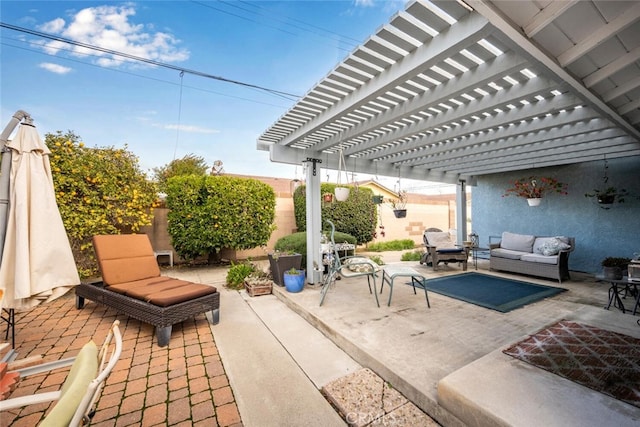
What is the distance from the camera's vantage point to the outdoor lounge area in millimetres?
1735

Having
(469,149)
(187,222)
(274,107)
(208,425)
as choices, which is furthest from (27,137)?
(274,107)

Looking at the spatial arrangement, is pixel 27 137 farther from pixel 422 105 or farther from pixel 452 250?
pixel 452 250

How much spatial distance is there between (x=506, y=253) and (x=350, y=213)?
4.88m

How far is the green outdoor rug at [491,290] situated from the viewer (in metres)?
4.14

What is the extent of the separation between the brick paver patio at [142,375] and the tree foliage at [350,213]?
585 cm

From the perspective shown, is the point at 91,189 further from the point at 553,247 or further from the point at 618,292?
the point at 553,247

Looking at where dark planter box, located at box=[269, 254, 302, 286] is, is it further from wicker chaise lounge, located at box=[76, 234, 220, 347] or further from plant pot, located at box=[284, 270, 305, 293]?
wicker chaise lounge, located at box=[76, 234, 220, 347]

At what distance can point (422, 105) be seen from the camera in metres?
3.18

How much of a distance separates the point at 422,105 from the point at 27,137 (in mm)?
3928

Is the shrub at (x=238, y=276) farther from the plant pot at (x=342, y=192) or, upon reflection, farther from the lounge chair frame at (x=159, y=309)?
the plant pot at (x=342, y=192)

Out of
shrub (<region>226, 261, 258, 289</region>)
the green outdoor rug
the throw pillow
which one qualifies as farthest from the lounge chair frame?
the throw pillow

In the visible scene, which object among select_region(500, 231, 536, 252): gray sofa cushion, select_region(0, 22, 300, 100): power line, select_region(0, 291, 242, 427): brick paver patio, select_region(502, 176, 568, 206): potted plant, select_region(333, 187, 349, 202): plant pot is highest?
select_region(0, 22, 300, 100): power line

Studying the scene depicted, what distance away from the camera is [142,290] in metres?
3.38

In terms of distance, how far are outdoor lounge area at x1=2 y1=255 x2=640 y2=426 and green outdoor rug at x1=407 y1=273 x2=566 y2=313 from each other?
197 mm
